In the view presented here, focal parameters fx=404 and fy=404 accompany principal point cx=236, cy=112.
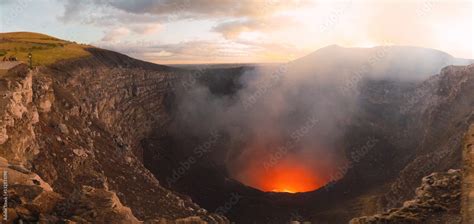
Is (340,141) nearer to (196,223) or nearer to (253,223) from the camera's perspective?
(253,223)

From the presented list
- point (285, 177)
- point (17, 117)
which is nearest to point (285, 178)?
point (285, 177)

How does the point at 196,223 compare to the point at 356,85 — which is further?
the point at 356,85

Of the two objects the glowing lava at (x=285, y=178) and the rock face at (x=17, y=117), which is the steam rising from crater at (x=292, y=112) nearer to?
the glowing lava at (x=285, y=178)

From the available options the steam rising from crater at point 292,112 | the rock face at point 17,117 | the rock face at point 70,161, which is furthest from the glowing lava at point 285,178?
the rock face at point 17,117

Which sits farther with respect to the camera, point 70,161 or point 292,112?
point 292,112

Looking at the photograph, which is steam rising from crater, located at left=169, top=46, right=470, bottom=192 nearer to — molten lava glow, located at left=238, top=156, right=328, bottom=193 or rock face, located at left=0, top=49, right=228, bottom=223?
molten lava glow, located at left=238, top=156, right=328, bottom=193

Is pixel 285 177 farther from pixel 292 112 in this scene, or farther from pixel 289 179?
pixel 292 112

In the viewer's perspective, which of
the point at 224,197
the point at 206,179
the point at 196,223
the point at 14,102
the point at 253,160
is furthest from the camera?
the point at 253,160

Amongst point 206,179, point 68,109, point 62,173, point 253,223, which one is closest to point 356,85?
point 206,179
